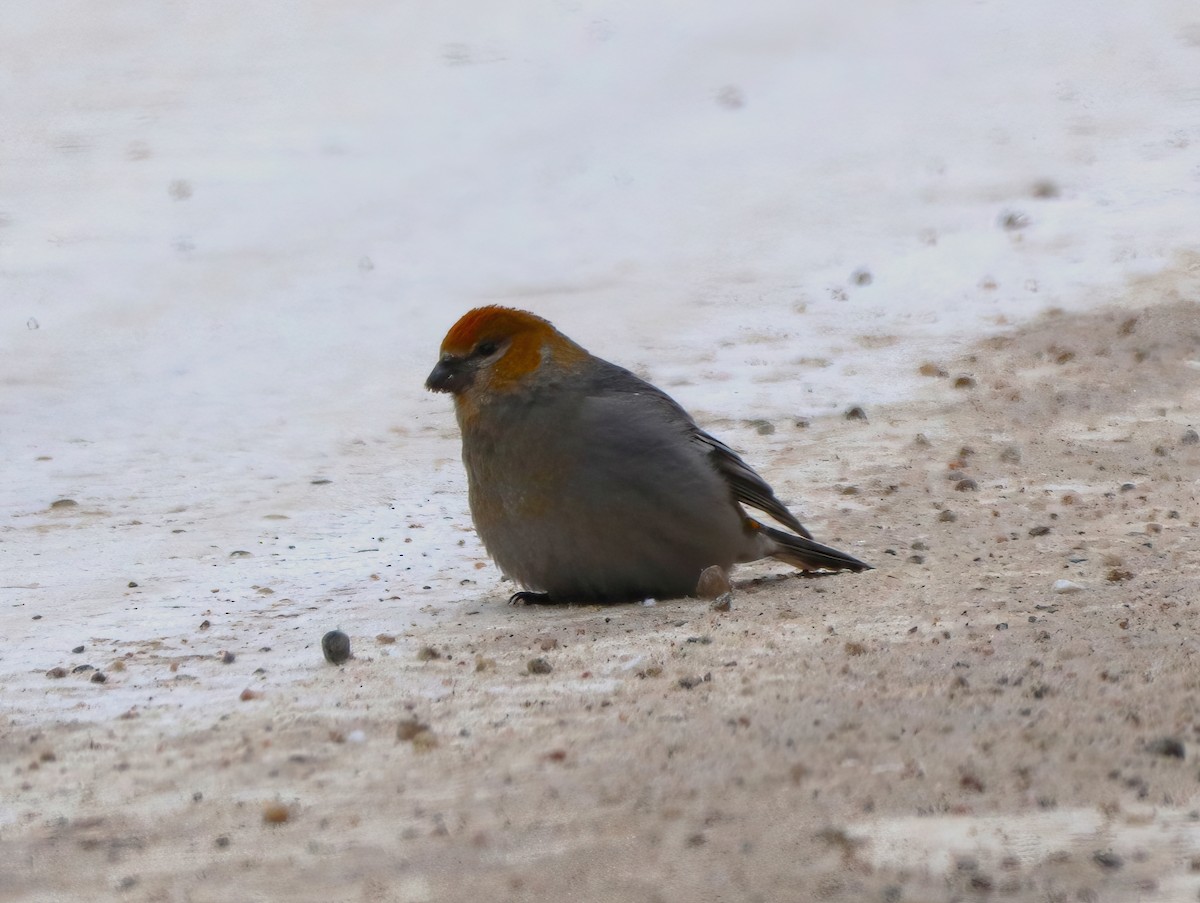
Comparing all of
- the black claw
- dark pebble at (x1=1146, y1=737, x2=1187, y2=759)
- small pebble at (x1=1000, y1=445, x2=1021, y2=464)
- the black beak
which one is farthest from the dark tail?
dark pebble at (x1=1146, y1=737, x2=1187, y2=759)

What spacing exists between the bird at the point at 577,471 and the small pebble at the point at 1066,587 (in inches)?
32.7

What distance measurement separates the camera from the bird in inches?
212

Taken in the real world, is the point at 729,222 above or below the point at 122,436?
above

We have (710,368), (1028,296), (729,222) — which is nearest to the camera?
(710,368)

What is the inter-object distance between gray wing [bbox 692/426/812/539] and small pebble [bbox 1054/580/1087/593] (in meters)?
1.05

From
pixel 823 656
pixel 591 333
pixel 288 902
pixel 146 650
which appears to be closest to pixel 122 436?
pixel 591 333

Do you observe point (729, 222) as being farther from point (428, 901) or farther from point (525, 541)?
point (428, 901)

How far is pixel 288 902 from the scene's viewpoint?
3.01 meters

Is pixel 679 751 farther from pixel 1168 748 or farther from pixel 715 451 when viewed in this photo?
pixel 715 451

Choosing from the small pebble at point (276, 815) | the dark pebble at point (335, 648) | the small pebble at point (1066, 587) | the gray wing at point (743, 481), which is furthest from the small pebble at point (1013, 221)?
the small pebble at point (276, 815)

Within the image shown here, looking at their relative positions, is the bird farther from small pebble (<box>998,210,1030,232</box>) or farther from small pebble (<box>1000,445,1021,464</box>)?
small pebble (<box>998,210,1030,232</box>)

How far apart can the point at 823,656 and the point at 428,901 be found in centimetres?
161

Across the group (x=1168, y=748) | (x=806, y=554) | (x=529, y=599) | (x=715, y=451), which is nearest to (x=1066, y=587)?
(x=806, y=554)

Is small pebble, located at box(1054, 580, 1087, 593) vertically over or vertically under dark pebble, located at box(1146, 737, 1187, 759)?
over
